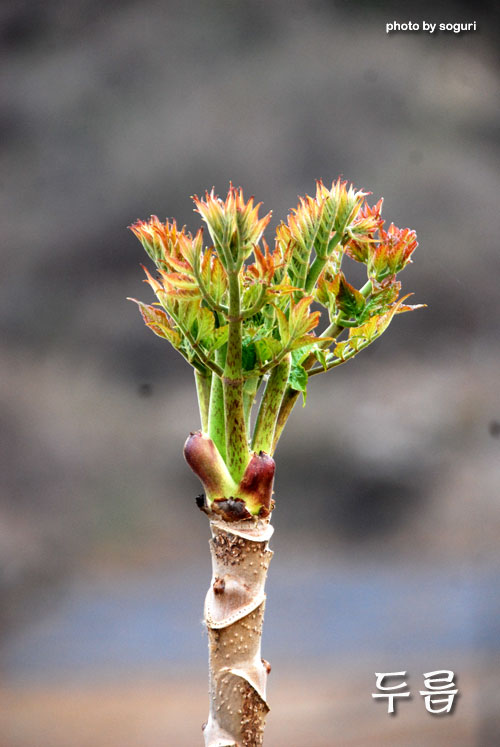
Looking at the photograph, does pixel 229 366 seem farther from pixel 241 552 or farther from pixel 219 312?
pixel 241 552

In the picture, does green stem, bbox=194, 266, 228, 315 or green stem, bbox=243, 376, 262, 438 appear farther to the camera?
green stem, bbox=243, 376, 262, 438

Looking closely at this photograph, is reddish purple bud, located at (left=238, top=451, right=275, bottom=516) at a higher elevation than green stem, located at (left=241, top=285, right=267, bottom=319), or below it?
below

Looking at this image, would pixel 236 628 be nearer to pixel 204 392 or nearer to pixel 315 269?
pixel 204 392

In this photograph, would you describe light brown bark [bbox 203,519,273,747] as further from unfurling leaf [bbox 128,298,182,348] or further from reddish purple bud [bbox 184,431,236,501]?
unfurling leaf [bbox 128,298,182,348]

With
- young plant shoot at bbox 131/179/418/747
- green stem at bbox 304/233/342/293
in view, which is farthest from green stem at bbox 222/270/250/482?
green stem at bbox 304/233/342/293

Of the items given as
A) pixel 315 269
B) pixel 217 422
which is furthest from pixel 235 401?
pixel 315 269

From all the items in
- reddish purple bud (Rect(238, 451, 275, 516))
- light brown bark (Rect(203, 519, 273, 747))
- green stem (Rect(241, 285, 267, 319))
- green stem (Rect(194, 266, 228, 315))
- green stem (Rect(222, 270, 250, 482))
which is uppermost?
green stem (Rect(194, 266, 228, 315))

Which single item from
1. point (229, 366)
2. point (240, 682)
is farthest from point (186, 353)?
point (240, 682)
